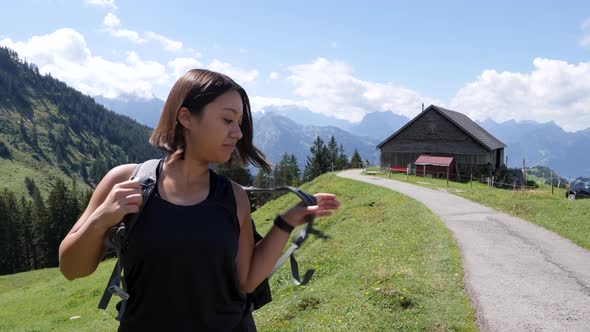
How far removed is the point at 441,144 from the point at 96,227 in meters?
53.2

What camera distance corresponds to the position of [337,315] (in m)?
9.07

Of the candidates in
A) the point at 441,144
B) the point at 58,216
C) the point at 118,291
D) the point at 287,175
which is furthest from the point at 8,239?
the point at 118,291

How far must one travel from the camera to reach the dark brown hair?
2457 mm

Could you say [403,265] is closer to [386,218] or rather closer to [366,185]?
[386,218]

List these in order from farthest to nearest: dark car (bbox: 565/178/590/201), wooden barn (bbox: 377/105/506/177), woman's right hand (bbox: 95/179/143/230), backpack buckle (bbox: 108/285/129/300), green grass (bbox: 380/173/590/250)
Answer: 1. wooden barn (bbox: 377/105/506/177)
2. dark car (bbox: 565/178/590/201)
3. green grass (bbox: 380/173/590/250)
4. backpack buckle (bbox: 108/285/129/300)
5. woman's right hand (bbox: 95/179/143/230)

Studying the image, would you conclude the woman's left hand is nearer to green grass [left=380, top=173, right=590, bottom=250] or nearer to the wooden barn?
green grass [left=380, top=173, right=590, bottom=250]

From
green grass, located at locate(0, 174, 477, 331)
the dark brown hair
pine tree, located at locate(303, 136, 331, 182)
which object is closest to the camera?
the dark brown hair

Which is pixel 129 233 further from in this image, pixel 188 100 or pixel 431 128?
pixel 431 128

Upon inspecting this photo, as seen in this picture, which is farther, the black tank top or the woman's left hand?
the woman's left hand

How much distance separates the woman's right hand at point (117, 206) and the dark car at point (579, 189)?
3105 centimetres

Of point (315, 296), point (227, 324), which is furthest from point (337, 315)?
point (227, 324)

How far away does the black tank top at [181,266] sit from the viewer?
7.17ft

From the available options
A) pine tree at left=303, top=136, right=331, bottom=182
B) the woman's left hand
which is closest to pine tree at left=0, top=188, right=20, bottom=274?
pine tree at left=303, top=136, right=331, bottom=182

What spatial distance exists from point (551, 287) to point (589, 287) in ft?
3.21
